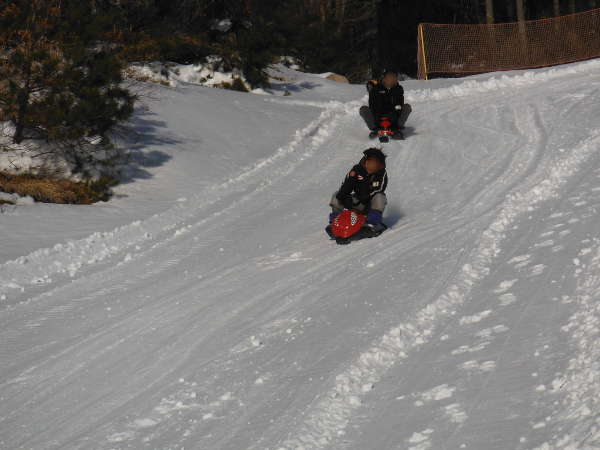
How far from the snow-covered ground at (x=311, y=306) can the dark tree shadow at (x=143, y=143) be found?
0.27 ft

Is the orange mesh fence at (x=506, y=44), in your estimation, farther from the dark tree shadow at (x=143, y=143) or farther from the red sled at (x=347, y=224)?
the red sled at (x=347, y=224)

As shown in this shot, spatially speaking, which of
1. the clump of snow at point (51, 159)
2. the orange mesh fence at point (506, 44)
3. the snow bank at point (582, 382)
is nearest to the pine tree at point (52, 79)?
the clump of snow at point (51, 159)

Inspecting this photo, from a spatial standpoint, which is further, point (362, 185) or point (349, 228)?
point (362, 185)

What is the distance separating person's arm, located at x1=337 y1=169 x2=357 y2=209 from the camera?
31.5ft

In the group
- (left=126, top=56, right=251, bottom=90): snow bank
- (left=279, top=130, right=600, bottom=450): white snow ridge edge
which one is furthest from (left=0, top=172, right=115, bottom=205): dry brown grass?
(left=126, top=56, right=251, bottom=90): snow bank

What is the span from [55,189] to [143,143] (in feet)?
9.42

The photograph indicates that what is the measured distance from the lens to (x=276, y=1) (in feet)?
103

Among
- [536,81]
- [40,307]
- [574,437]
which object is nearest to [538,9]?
[536,81]

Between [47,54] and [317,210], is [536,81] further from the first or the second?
[47,54]

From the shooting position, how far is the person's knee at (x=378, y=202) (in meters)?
9.48

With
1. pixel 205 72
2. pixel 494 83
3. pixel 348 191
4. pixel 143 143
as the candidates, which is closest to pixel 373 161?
pixel 348 191

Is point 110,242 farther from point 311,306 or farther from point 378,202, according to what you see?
point 311,306

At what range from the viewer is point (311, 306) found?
7020mm

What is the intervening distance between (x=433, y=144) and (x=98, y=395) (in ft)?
31.9
